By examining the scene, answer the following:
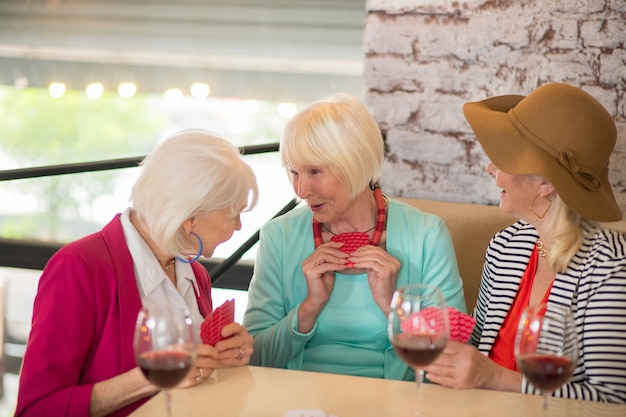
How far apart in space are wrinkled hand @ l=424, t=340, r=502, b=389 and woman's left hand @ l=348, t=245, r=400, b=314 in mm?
332

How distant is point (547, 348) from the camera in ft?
4.21

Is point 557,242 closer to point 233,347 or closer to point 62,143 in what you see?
point 233,347

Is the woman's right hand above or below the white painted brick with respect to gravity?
below

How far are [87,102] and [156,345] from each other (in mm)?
7787

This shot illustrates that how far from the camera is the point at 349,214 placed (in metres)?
2.13

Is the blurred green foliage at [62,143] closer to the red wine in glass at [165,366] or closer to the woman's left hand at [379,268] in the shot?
the woman's left hand at [379,268]

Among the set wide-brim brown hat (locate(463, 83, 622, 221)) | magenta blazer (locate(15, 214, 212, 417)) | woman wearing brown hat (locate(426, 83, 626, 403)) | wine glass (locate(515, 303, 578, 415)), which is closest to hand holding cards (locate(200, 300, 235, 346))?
magenta blazer (locate(15, 214, 212, 417))

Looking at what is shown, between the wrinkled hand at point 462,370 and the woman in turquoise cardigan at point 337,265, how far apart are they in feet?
1.21

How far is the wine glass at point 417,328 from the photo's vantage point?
52.2 inches

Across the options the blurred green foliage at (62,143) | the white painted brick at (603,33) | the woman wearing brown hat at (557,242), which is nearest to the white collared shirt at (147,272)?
the woman wearing brown hat at (557,242)

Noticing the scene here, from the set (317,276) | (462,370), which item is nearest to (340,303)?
(317,276)

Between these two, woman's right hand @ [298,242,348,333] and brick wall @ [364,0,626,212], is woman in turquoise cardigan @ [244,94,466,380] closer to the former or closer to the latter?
woman's right hand @ [298,242,348,333]

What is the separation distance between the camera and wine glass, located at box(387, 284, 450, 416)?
1.33 meters

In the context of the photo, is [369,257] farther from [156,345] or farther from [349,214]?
[156,345]
